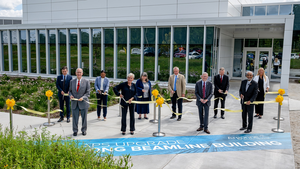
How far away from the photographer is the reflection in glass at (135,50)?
18.9 meters

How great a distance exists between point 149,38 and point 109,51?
132 inches

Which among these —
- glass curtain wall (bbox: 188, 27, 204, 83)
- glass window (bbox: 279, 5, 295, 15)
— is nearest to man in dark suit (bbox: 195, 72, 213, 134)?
glass curtain wall (bbox: 188, 27, 204, 83)

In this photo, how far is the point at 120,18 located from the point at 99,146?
15528 mm

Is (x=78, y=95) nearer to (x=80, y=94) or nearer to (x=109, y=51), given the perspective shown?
(x=80, y=94)

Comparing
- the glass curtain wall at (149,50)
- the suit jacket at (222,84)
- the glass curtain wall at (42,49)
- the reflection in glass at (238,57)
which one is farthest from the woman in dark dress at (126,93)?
the glass curtain wall at (42,49)

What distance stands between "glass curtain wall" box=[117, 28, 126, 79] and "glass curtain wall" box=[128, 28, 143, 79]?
551 millimetres

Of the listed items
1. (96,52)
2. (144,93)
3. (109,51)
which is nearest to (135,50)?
(109,51)

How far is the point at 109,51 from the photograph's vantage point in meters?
19.9

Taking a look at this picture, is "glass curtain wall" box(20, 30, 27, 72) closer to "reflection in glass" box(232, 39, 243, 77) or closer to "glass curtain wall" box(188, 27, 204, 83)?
"glass curtain wall" box(188, 27, 204, 83)

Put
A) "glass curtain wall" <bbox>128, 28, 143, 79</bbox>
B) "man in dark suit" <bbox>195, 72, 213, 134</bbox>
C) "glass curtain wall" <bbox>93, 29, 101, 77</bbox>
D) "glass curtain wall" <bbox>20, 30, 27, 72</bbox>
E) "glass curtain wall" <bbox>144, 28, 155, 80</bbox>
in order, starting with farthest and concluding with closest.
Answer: "glass curtain wall" <bbox>20, 30, 27, 72</bbox> < "glass curtain wall" <bbox>93, 29, 101, 77</bbox> < "glass curtain wall" <bbox>128, 28, 143, 79</bbox> < "glass curtain wall" <bbox>144, 28, 155, 80</bbox> < "man in dark suit" <bbox>195, 72, 213, 134</bbox>

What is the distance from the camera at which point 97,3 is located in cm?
2153

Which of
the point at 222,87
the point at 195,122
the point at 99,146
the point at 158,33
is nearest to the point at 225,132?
the point at 195,122

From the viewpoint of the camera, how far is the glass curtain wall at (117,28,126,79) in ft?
63.6

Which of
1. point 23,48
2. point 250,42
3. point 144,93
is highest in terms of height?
point 250,42
